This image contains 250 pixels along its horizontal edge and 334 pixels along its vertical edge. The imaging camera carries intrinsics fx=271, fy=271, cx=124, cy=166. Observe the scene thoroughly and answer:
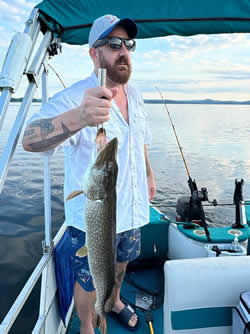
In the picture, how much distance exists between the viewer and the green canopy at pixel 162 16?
2.48m

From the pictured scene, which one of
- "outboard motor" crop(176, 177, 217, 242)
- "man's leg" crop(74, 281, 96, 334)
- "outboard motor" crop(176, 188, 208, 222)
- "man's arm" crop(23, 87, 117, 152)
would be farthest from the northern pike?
"outboard motor" crop(176, 188, 208, 222)

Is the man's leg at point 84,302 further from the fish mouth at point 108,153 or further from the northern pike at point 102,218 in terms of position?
the fish mouth at point 108,153

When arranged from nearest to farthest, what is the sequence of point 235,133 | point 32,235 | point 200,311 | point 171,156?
1. point 200,311
2. point 32,235
3. point 171,156
4. point 235,133

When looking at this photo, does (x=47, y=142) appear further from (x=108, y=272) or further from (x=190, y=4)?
(x=190, y=4)

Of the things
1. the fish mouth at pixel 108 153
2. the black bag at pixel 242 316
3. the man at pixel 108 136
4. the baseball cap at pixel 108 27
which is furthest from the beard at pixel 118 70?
the black bag at pixel 242 316

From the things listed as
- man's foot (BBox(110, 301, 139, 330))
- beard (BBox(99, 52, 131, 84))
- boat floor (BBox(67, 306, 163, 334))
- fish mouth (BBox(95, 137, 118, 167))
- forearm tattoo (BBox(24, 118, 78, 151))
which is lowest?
boat floor (BBox(67, 306, 163, 334))

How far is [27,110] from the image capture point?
1.75 meters

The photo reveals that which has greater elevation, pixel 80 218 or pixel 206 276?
pixel 80 218

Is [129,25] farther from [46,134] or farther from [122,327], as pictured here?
[122,327]

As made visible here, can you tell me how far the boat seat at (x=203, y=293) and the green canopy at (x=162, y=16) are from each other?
7.13ft

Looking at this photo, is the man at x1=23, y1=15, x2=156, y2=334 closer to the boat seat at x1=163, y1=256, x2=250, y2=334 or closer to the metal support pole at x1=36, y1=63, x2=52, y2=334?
the metal support pole at x1=36, y1=63, x2=52, y2=334

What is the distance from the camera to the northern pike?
50.4 inches

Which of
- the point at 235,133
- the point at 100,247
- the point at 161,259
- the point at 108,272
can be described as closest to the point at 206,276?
the point at 108,272

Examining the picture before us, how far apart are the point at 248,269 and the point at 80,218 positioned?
127 centimetres
